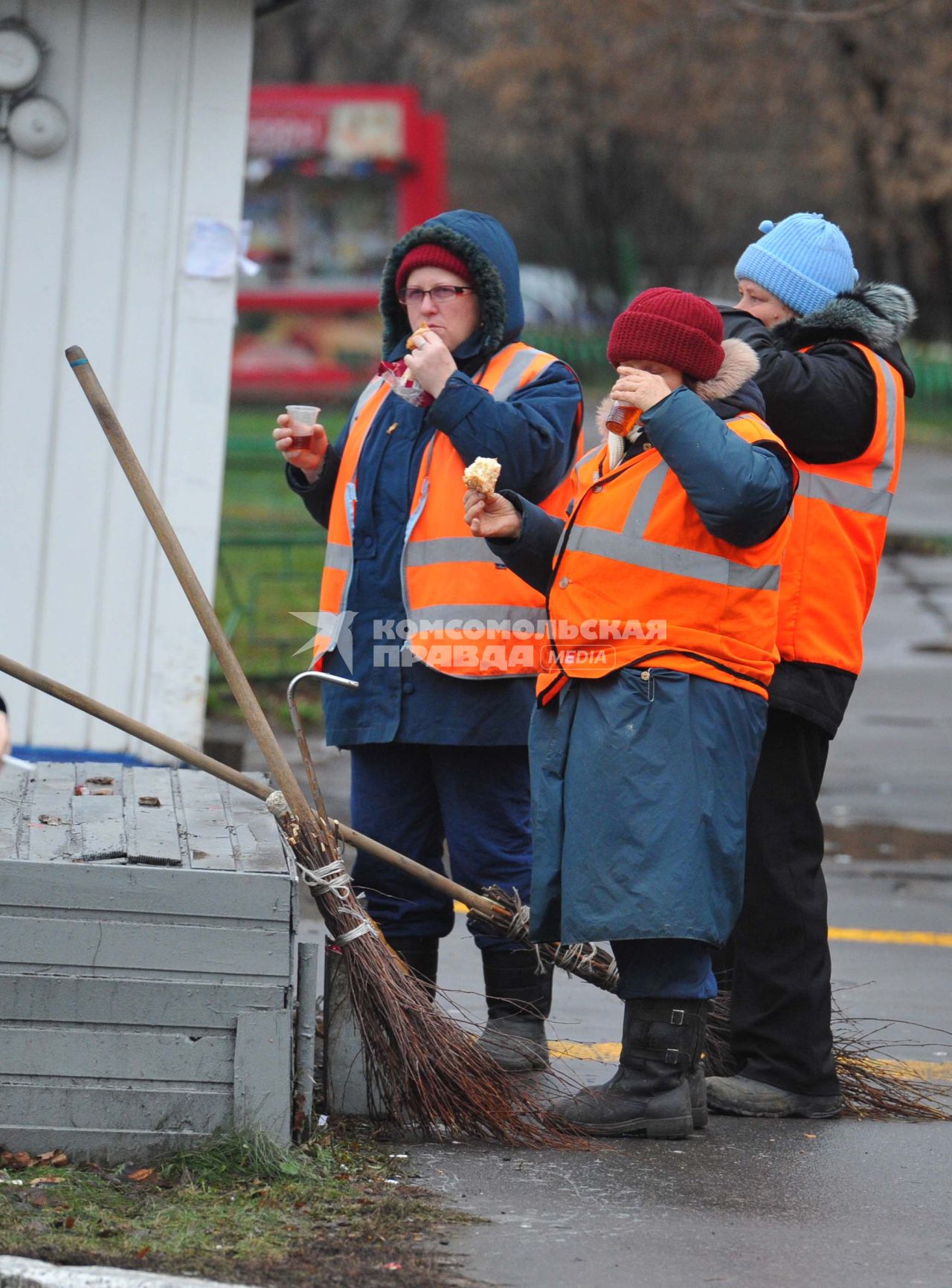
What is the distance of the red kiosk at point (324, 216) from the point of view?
2236cm

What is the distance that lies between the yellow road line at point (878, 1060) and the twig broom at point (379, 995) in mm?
637

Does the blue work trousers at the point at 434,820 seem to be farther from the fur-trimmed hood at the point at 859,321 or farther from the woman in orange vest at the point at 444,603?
the fur-trimmed hood at the point at 859,321

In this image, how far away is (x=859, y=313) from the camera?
411 centimetres

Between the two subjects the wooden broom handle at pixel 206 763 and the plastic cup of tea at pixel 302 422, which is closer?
the wooden broom handle at pixel 206 763

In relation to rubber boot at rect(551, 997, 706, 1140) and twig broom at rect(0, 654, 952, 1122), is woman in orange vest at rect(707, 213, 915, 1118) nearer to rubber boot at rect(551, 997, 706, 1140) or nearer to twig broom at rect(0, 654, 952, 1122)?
twig broom at rect(0, 654, 952, 1122)

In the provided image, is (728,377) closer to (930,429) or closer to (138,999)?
(138,999)

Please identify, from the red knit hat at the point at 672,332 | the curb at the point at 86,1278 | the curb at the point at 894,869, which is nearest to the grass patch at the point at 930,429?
the curb at the point at 894,869

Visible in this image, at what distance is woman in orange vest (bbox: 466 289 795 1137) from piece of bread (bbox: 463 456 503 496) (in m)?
0.05

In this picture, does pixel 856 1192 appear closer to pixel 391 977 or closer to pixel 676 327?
pixel 391 977

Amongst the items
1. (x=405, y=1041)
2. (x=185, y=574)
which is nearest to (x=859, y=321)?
(x=185, y=574)

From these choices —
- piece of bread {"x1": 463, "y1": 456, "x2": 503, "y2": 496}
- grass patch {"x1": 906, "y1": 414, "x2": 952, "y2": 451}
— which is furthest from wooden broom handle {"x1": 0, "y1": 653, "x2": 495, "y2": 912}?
grass patch {"x1": 906, "y1": 414, "x2": 952, "y2": 451}

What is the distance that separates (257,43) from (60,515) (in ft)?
88.5

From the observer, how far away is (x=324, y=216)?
23125 millimetres

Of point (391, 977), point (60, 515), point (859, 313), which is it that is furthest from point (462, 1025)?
point (60, 515)
